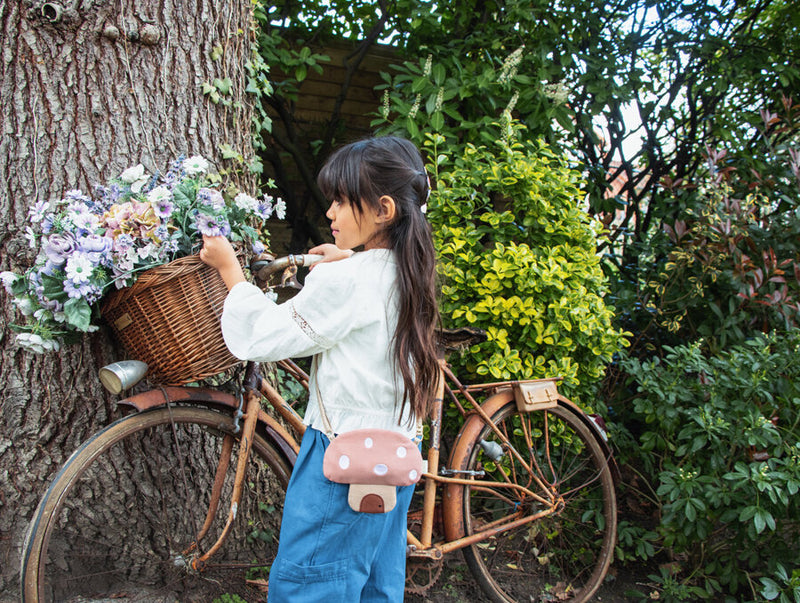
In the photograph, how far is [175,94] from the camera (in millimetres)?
1940

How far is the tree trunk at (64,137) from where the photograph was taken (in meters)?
1.77

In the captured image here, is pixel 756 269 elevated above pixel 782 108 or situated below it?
below

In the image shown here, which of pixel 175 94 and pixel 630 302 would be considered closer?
pixel 175 94

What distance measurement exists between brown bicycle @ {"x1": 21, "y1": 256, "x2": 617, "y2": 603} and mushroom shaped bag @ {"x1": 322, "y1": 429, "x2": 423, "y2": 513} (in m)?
0.47

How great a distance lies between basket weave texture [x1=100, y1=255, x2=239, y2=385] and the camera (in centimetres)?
145

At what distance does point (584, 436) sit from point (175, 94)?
1.95m

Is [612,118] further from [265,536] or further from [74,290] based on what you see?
[74,290]

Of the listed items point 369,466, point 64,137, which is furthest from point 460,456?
point 64,137

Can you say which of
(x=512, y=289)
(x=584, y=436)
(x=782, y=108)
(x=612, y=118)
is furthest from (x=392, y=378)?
(x=782, y=108)

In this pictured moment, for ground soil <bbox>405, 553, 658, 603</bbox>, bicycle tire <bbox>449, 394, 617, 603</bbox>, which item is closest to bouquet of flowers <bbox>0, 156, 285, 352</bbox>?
bicycle tire <bbox>449, 394, 617, 603</bbox>

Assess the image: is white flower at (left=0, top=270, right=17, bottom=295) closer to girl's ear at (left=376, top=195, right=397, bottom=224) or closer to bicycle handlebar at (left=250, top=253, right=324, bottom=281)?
bicycle handlebar at (left=250, top=253, right=324, bottom=281)

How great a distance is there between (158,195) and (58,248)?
251 mm

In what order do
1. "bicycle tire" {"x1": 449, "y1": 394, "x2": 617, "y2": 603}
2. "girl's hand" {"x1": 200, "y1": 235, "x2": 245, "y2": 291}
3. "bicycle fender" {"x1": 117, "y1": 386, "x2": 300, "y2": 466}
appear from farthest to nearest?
"bicycle tire" {"x1": 449, "y1": 394, "x2": 617, "y2": 603} < "bicycle fender" {"x1": 117, "y1": 386, "x2": 300, "y2": 466} < "girl's hand" {"x1": 200, "y1": 235, "x2": 245, "y2": 291}

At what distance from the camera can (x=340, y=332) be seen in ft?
4.61
